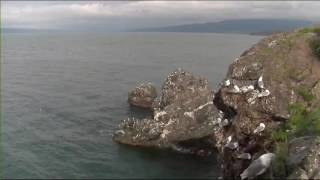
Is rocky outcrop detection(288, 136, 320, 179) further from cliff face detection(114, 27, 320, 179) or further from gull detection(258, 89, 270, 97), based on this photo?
gull detection(258, 89, 270, 97)

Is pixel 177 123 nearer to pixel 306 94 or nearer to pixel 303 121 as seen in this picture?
pixel 306 94

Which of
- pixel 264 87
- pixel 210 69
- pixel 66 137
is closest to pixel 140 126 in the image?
pixel 66 137

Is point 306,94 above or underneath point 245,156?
above

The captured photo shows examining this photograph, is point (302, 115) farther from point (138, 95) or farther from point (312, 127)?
point (138, 95)

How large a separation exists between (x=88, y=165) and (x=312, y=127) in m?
23.7

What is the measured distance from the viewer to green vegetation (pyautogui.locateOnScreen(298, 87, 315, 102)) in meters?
44.1

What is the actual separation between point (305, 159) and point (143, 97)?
54.7 metres

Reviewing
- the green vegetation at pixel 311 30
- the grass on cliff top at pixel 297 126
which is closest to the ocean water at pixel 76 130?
the grass on cliff top at pixel 297 126

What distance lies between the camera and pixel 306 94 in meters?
44.2

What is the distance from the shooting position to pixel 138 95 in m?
81.4

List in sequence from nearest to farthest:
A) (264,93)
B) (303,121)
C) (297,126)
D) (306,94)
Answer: (297,126), (303,121), (306,94), (264,93)

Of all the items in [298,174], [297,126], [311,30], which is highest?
[311,30]

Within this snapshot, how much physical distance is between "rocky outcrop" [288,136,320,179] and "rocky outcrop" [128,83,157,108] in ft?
167

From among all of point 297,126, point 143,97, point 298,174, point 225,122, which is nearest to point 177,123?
point 225,122
